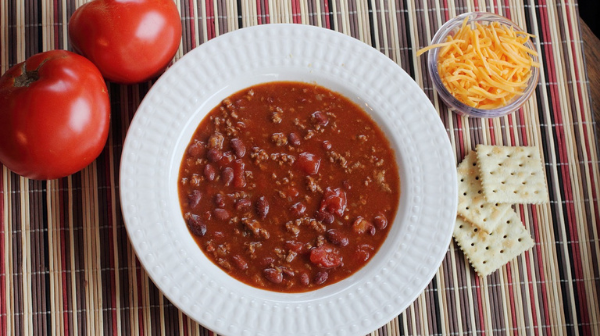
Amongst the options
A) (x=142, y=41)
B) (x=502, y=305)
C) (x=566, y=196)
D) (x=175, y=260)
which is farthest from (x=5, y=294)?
(x=566, y=196)

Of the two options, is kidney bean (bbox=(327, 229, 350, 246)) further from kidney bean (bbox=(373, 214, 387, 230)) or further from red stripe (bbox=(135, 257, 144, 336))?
red stripe (bbox=(135, 257, 144, 336))

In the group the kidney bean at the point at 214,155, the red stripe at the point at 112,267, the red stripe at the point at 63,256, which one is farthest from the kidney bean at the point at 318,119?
the red stripe at the point at 63,256

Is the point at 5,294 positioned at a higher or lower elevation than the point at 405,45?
lower

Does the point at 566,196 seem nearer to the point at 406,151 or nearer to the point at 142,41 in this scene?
the point at 406,151

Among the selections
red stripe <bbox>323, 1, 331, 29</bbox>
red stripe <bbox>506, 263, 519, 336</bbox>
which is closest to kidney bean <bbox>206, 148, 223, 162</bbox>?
red stripe <bbox>323, 1, 331, 29</bbox>

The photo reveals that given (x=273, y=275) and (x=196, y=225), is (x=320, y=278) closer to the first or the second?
(x=273, y=275)

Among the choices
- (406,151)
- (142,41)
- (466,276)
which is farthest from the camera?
(466,276)

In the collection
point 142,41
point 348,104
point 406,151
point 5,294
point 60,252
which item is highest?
point 142,41

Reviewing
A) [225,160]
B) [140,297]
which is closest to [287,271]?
[225,160]
